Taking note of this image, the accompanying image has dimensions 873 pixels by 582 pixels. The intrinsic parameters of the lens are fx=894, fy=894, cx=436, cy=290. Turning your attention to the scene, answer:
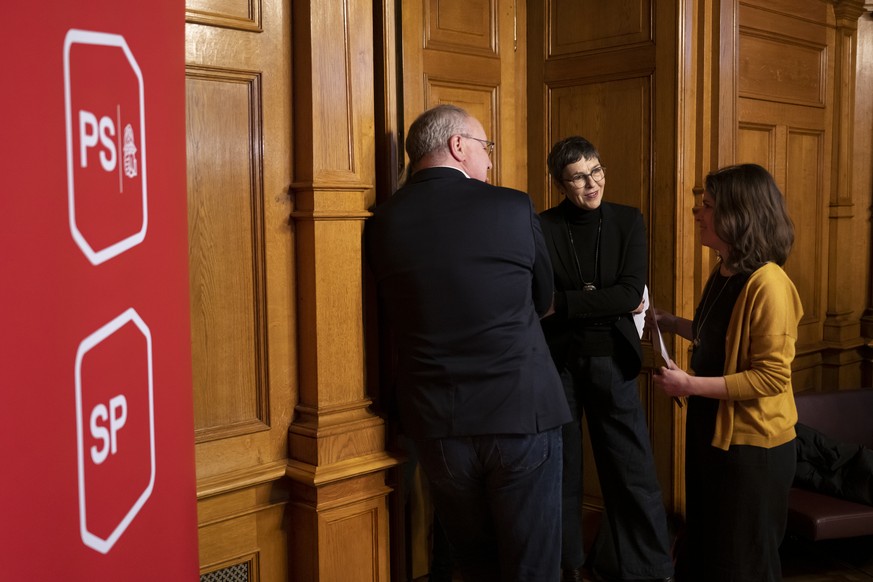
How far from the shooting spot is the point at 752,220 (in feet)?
8.59

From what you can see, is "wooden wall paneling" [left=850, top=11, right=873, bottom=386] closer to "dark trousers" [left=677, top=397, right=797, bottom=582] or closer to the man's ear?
"dark trousers" [left=677, top=397, right=797, bottom=582]

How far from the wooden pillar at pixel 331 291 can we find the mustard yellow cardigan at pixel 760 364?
40.9 inches

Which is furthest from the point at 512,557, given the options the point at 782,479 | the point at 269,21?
the point at 269,21

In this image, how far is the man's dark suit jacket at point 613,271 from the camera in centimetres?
306

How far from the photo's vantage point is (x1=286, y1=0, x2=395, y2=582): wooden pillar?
2.34 m

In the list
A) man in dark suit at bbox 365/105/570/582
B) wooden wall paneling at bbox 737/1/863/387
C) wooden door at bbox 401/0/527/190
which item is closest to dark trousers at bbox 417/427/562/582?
man in dark suit at bbox 365/105/570/582

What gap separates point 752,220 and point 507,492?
1086 millimetres

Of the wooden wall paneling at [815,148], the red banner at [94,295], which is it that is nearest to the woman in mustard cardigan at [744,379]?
the wooden wall paneling at [815,148]

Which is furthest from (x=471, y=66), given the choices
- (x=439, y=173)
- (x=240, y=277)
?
(x=240, y=277)

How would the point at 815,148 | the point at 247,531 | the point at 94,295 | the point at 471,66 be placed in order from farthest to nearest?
the point at 815,148
the point at 471,66
the point at 247,531
the point at 94,295

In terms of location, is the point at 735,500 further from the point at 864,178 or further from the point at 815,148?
the point at 864,178

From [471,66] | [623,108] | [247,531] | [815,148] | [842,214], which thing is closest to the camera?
[247,531]

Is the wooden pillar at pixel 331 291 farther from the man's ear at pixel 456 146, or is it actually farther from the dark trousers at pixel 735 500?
the dark trousers at pixel 735 500

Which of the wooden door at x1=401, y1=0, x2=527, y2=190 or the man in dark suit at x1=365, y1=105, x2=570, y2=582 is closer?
the man in dark suit at x1=365, y1=105, x2=570, y2=582
